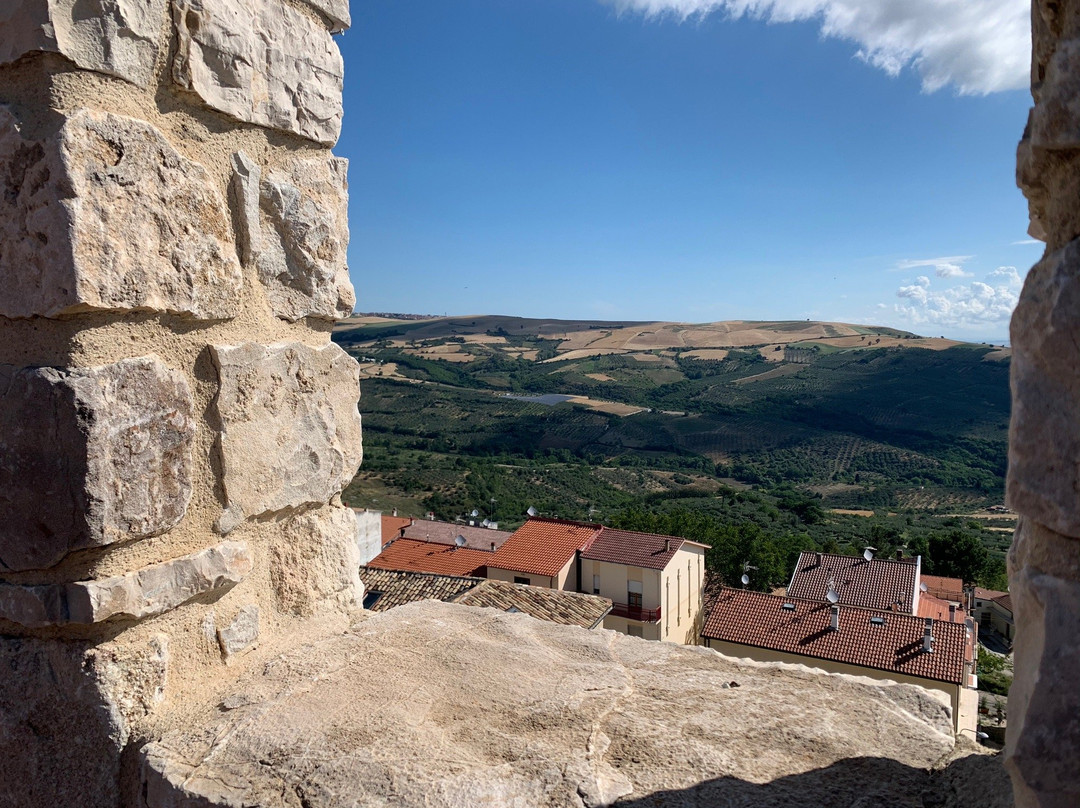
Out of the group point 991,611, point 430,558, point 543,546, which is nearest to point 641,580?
point 543,546

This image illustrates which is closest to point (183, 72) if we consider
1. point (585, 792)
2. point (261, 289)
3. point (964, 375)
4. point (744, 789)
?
point (261, 289)

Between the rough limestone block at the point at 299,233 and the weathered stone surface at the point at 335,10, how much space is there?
0.36 m

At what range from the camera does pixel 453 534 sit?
2788cm

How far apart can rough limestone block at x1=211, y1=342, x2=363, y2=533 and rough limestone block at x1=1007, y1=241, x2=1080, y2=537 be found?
144 centimetres

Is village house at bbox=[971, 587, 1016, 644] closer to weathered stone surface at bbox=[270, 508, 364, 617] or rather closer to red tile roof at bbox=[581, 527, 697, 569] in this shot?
red tile roof at bbox=[581, 527, 697, 569]

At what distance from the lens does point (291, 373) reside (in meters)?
1.89

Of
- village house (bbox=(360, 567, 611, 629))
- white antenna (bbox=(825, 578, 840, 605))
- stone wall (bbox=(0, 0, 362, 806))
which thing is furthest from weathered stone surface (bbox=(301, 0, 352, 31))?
white antenna (bbox=(825, 578, 840, 605))

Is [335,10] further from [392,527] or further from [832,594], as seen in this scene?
[392,527]

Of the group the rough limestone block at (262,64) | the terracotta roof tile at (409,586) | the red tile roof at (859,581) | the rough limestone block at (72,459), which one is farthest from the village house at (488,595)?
the red tile roof at (859,581)

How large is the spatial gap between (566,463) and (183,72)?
61852 mm

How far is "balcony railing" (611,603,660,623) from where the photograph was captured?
1864 cm

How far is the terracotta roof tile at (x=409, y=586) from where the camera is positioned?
44.8 ft

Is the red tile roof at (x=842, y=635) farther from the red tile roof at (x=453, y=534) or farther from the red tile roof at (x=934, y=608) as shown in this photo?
the red tile roof at (x=453, y=534)

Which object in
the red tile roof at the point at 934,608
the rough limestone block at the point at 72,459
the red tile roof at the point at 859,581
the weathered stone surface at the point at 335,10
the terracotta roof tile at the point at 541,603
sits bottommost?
the red tile roof at the point at 934,608
